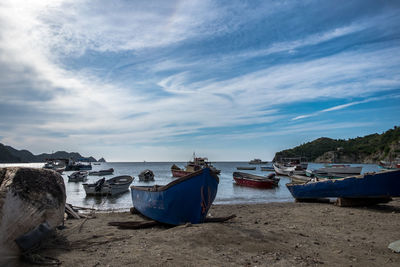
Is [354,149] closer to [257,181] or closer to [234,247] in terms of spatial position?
[257,181]

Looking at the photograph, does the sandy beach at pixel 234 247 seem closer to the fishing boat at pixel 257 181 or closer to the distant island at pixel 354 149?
the fishing boat at pixel 257 181

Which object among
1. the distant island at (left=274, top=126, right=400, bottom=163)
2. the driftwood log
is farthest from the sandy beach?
the distant island at (left=274, top=126, right=400, bottom=163)

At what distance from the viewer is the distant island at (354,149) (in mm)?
106625

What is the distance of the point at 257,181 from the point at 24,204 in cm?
2966

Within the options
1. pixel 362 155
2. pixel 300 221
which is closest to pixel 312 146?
pixel 362 155

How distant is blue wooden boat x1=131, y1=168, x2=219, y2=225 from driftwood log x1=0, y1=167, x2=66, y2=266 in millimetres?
3277

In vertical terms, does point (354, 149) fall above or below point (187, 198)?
above

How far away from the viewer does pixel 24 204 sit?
588 cm

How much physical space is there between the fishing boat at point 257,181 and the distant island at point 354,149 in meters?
55.2

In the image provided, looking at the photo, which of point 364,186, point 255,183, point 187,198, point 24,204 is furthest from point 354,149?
point 24,204

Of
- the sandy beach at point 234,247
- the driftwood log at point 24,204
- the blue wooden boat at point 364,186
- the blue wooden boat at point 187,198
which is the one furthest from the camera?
the blue wooden boat at point 364,186

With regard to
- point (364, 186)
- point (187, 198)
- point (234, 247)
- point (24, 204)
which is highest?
point (24, 204)

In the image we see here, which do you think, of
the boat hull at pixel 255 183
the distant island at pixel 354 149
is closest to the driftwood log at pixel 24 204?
the boat hull at pixel 255 183

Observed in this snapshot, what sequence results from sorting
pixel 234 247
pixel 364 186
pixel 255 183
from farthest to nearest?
pixel 255 183 < pixel 364 186 < pixel 234 247
